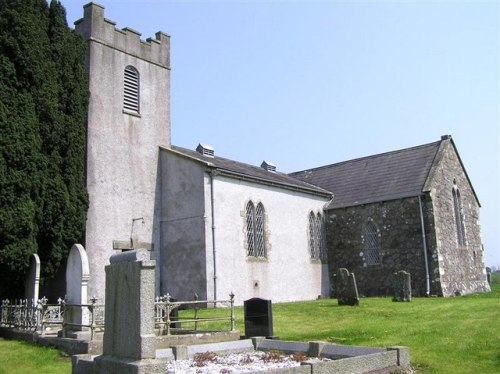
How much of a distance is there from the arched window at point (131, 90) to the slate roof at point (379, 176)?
13.4 m

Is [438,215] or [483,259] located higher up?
[438,215]

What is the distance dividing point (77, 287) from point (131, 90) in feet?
38.2

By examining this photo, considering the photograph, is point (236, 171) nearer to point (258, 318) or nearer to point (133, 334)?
point (258, 318)

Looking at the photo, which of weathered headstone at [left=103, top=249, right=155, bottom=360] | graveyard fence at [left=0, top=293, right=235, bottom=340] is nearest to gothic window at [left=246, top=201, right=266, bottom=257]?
graveyard fence at [left=0, top=293, right=235, bottom=340]

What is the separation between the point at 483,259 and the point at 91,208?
2521cm

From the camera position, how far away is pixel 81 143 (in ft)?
71.3

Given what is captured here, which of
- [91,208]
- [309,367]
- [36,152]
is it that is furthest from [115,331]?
[91,208]

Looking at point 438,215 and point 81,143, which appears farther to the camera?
point 438,215

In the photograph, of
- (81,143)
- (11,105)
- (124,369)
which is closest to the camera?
(124,369)

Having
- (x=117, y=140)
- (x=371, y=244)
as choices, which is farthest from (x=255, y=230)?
(x=117, y=140)

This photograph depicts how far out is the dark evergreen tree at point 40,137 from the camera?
59.4ft

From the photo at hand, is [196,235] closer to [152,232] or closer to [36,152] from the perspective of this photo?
[152,232]

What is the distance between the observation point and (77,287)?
656 inches

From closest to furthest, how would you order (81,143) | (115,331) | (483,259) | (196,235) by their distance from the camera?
(115,331) → (81,143) → (196,235) → (483,259)
